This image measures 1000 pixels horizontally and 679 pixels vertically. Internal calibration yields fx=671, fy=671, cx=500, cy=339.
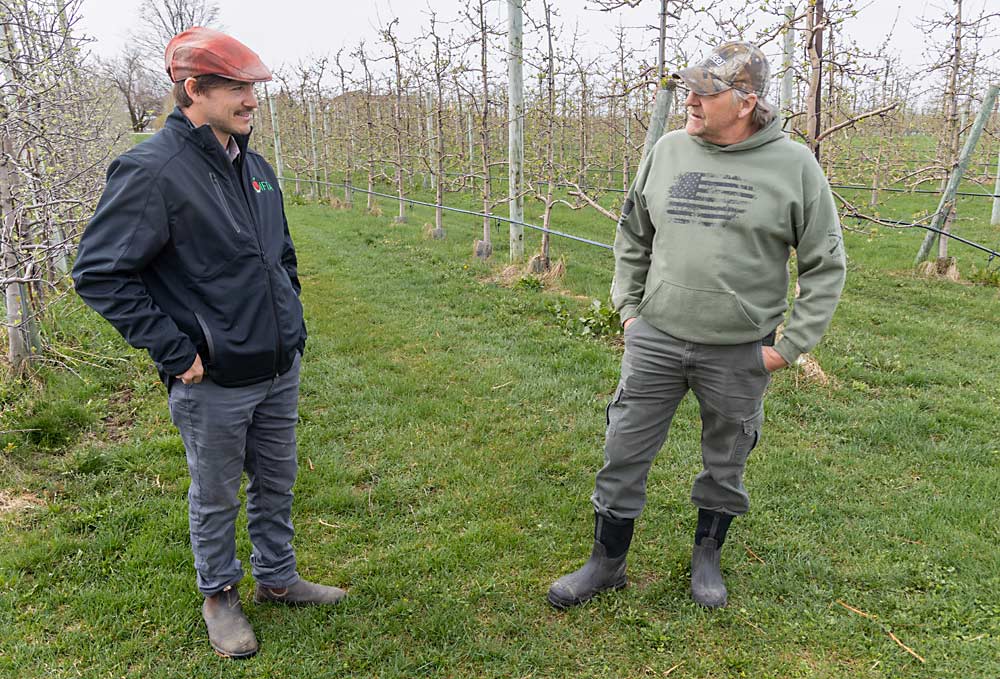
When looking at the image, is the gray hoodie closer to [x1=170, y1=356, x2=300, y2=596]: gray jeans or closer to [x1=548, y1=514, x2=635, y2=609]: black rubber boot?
[x1=548, y1=514, x2=635, y2=609]: black rubber boot

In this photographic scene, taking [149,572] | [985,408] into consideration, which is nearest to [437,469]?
[149,572]

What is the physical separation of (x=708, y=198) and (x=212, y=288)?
1.58m

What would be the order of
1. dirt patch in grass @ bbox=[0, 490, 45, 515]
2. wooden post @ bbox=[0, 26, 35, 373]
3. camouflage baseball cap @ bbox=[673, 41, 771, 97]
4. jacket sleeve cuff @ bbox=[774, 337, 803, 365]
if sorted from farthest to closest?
wooden post @ bbox=[0, 26, 35, 373] < dirt patch in grass @ bbox=[0, 490, 45, 515] < jacket sleeve cuff @ bbox=[774, 337, 803, 365] < camouflage baseball cap @ bbox=[673, 41, 771, 97]

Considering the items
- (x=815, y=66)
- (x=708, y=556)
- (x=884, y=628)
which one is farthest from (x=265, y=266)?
(x=815, y=66)

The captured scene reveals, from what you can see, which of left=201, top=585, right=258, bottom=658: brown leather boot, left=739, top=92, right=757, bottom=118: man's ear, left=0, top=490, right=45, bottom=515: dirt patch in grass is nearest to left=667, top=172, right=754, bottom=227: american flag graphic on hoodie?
left=739, top=92, right=757, bottom=118: man's ear

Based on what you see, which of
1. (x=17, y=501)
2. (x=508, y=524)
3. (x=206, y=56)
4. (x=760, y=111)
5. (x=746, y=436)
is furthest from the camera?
(x=17, y=501)

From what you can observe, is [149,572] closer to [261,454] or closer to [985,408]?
[261,454]

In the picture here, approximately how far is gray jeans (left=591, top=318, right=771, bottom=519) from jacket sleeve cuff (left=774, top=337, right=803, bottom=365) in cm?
7

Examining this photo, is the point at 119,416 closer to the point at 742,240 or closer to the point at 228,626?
the point at 228,626

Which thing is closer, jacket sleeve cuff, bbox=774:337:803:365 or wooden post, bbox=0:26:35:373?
jacket sleeve cuff, bbox=774:337:803:365

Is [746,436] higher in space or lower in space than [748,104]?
lower

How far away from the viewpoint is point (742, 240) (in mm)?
2150

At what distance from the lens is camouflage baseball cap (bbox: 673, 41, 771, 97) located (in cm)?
209

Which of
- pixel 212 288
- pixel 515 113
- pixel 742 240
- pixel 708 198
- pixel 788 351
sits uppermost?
pixel 515 113
